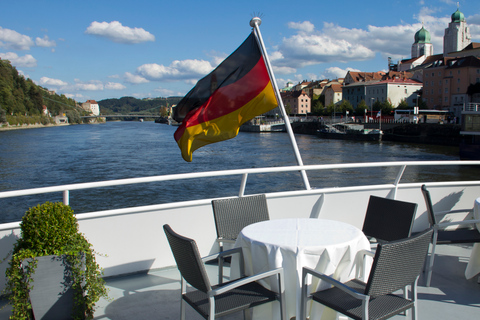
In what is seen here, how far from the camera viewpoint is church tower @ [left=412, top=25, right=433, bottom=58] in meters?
140

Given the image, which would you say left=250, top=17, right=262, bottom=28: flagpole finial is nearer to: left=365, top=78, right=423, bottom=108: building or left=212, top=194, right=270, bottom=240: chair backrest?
left=212, top=194, right=270, bottom=240: chair backrest

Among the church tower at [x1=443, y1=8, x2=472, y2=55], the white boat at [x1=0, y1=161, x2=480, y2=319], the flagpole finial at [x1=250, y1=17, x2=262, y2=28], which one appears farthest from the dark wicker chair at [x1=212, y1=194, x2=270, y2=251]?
the church tower at [x1=443, y1=8, x2=472, y2=55]

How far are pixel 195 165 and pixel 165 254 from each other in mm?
25342

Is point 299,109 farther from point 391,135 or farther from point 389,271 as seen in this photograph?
point 389,271

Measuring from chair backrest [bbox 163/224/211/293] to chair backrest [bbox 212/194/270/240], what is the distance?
0.99 metres

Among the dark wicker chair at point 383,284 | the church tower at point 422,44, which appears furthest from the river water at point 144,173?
the church tower at point 422,44

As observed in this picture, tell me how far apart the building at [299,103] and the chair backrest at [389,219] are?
125 m

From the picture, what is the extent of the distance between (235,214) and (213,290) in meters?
1.30

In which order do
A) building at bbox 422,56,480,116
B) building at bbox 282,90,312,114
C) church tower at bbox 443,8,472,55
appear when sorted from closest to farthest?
building at bbox 422,56,480,116 < church tower at bbox 443,8,472,55 < building at bbox 282,90,312,114

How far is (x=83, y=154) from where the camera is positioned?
3675 centimetres

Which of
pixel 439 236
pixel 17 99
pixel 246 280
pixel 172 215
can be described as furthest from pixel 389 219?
pixel 17 99

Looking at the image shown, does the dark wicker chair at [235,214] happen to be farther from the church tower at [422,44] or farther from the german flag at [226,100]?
the church tower at [422,44]

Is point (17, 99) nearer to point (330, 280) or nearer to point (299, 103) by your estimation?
point (299, 103)

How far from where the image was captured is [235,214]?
3.47m
